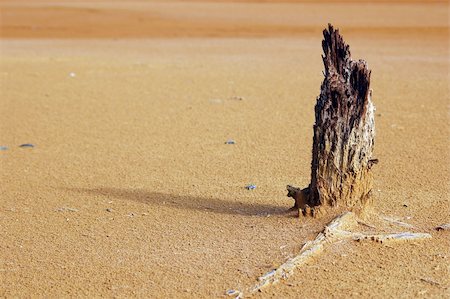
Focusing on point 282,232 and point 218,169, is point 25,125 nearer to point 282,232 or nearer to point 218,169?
point 218,169

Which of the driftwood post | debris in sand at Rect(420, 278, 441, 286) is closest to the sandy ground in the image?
debris in sand at Rect(420, 278, 441, 286)

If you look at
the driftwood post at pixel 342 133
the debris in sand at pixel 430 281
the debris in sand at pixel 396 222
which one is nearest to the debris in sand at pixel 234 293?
the debris in sand at pixel 430 281

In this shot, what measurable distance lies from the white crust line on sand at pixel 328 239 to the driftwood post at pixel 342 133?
0.21 metres

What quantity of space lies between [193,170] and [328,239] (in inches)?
93.0

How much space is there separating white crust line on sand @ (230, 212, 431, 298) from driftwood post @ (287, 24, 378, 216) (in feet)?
0.69

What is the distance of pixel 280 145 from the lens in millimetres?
7863

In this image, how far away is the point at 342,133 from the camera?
5.02 meters

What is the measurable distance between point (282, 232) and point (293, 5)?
24.9 meters

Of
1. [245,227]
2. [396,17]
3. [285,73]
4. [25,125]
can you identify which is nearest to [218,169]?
[245,227]

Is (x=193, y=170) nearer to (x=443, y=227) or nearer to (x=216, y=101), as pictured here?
(x=443, y=227)

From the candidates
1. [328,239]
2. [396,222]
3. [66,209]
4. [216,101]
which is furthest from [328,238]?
[216,101]

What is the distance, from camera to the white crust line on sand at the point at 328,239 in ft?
14.1

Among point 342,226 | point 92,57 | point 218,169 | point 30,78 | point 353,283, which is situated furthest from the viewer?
point 92,57

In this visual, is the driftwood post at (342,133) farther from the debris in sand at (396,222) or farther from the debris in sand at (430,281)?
the debris in sand at (430,281)
